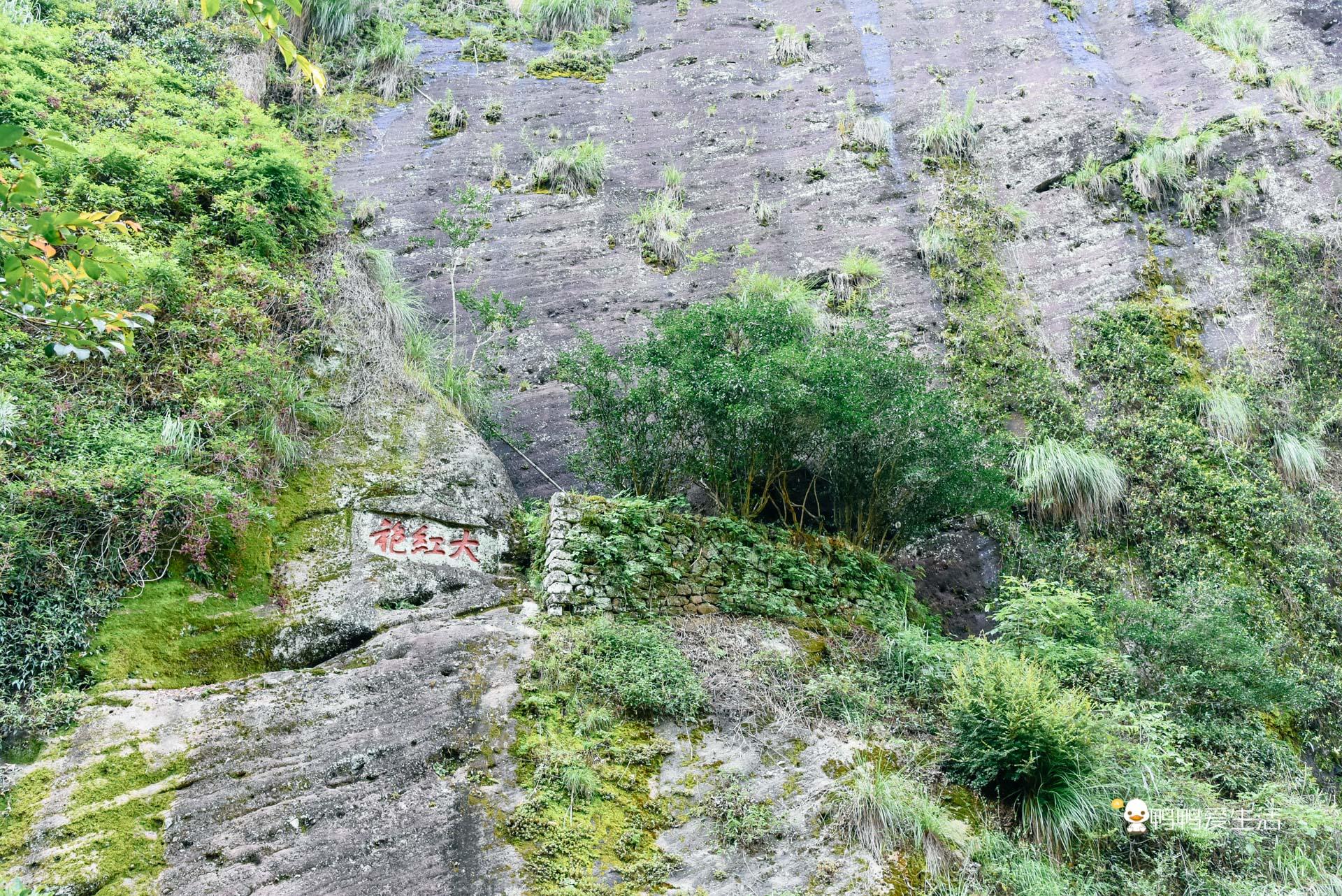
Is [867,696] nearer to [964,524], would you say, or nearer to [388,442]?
[964,524]

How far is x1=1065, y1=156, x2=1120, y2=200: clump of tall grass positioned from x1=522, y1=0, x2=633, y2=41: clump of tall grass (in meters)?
8.14

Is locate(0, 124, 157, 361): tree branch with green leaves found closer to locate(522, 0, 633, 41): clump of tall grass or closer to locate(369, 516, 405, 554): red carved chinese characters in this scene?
locate(369, 516, 405, 554): red carved chinese characters

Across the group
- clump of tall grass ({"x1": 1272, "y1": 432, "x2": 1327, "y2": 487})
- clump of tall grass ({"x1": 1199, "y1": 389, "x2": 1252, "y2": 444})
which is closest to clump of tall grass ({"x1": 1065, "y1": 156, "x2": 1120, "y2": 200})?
clump of tall grass ({"x1": 1199, "y1": 389, "x2": 1252, "y2": 444})

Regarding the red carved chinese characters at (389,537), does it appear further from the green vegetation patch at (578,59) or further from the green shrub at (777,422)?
the green vegetation patch at (578,59)

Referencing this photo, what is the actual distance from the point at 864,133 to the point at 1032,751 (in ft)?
34.1

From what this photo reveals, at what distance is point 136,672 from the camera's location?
5285 millimetres

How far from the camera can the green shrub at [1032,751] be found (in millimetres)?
5160

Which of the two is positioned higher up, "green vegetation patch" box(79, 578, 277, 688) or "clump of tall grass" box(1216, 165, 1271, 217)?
"clump of tall grass" box(1216, 165, 1271, 217)

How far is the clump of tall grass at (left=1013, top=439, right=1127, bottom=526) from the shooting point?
9.07 m

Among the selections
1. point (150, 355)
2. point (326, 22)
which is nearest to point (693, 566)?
point (150, 355)

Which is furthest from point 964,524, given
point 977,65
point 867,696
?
point 977,65

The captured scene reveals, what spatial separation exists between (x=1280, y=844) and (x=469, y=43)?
14473mm

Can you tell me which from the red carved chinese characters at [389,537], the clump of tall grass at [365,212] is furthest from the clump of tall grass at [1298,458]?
the clump of tall grass at [365,212]

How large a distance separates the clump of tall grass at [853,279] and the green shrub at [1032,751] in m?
6.44
